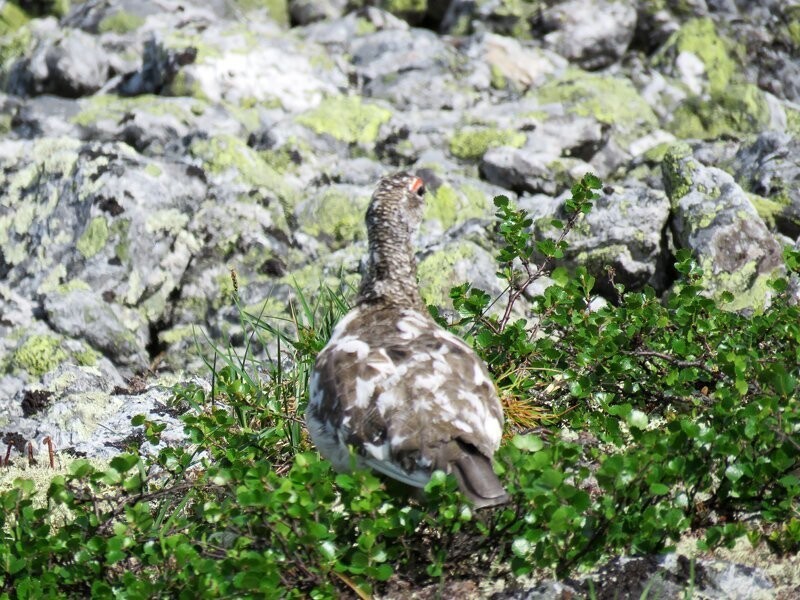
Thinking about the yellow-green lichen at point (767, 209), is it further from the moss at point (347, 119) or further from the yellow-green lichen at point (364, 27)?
the yellow-green lichen at point (364, 27)

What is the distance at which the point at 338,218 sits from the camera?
10.4 meters

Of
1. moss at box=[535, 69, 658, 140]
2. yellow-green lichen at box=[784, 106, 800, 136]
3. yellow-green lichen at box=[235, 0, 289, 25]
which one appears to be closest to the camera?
moss at box=[535, 69, 658, 140]

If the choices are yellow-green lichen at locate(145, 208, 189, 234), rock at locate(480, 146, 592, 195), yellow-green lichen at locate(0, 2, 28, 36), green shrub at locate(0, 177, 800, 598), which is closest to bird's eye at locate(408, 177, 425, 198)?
green shrub at locate(0, 177, 800, 598)

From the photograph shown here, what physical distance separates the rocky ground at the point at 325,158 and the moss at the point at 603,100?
44 millimetres

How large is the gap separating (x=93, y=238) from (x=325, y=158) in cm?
295

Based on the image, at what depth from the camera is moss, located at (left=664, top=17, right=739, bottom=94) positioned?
1547 cm

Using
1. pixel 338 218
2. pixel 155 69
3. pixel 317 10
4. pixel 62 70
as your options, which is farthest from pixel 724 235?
pixel 317 10

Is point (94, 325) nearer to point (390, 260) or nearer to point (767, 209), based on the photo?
point (390, 260)

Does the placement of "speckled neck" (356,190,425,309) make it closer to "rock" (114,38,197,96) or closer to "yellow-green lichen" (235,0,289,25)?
"rock" (114,38,197,96)

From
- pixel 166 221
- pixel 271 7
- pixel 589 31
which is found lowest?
pixel 271 7

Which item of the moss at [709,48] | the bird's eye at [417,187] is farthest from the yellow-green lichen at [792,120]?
the bird's eye at [417,187]

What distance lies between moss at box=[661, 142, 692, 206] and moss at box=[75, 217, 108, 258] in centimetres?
528

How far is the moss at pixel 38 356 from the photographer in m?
8.66

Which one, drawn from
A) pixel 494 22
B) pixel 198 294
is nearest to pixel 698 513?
pixel 198 294
